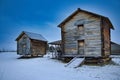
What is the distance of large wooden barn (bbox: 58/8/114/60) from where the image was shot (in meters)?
18.0

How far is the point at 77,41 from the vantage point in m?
19.7

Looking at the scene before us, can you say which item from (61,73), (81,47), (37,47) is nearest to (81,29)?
(81,47)

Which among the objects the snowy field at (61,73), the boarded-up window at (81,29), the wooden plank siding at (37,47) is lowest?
the snowy field at (61,73)

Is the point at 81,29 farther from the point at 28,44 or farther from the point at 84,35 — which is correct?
the point at 28,44

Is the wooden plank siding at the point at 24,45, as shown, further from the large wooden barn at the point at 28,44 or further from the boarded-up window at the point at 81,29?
the boarded-up window at the point at 81,29

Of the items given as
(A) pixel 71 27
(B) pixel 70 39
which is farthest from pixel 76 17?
(B) pixel 70 39

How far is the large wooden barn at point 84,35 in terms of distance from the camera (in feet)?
58.9

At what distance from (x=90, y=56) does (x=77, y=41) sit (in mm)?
2831

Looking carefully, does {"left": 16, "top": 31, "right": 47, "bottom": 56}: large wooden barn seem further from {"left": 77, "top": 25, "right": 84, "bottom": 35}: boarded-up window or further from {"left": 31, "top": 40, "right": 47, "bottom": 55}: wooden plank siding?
{"left": 77, "top": 25, "right": 84, "bottom": 35}: boarded-up window

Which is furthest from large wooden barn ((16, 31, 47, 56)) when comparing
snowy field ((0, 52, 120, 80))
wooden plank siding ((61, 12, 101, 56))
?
snowy field ((0, 52, 120, 80))

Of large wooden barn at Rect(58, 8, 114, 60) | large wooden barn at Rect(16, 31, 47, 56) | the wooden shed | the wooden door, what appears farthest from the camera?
the wooden shed

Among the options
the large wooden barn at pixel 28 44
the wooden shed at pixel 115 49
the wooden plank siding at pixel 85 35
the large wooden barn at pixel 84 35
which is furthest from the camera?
the wooden shed at pixel 115 49

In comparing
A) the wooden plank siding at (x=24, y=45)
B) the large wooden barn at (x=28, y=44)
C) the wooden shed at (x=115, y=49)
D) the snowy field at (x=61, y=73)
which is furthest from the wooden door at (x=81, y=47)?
the wooden shed at (x=115, y=49)

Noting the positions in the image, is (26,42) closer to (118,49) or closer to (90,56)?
(90,56)
